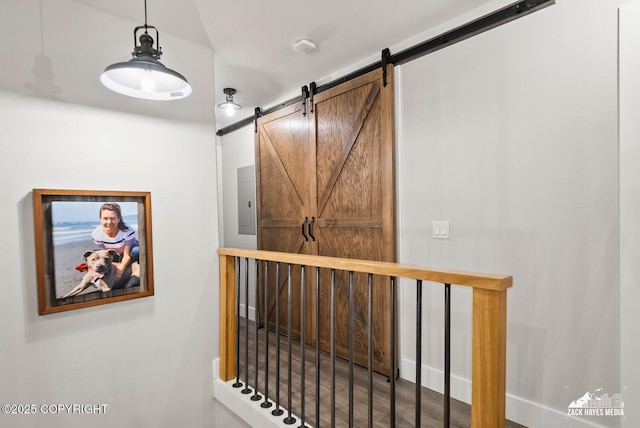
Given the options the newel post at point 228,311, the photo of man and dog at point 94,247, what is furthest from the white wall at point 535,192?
the photo of man and dog at point 94,247

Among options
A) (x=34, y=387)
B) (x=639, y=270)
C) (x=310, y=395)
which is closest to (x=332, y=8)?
(x=639, y=270)

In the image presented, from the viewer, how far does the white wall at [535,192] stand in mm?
1694

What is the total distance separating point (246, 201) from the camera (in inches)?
166

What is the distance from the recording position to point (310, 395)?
235 centimetres

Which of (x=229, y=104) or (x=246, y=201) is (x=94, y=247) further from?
(x=246, y=201)

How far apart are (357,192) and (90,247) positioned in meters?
1.88

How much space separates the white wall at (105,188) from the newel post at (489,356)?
177 cm

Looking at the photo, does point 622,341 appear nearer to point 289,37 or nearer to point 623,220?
point 623,220

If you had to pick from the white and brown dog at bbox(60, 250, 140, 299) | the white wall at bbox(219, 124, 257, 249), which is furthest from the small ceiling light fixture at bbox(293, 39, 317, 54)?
the white and brown dog at bbox(60, 250, 140, 299)

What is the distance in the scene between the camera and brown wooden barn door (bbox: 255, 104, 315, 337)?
10.7 feet

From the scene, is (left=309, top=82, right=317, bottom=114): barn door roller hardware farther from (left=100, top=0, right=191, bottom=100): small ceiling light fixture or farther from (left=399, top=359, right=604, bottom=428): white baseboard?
(left=399, top=359, right=604, bottom=428): white baseboard

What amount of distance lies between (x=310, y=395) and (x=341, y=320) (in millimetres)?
722

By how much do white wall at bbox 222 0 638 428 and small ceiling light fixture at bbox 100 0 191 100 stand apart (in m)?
1.65

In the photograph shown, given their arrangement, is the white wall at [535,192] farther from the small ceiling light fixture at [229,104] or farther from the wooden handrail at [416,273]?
the small ceiling light fixture at [229,104]
